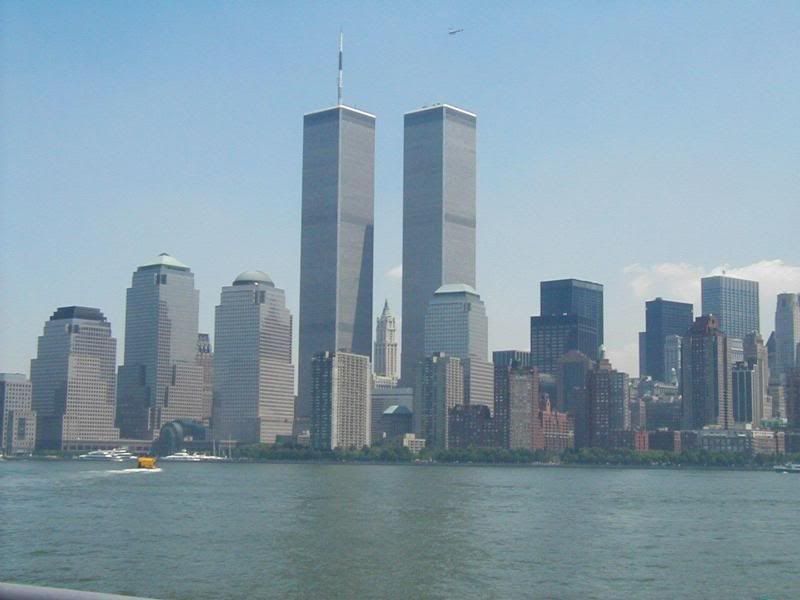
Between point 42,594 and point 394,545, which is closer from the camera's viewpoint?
point 42,594

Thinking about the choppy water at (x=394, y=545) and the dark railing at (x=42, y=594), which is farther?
the choppy water at (x=394, y=545)

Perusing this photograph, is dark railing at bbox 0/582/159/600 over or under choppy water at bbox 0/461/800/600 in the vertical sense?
over

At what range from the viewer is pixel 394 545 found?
248ft

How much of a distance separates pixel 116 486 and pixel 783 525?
7880 cm

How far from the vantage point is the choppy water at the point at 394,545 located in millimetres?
59406

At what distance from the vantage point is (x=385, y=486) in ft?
524

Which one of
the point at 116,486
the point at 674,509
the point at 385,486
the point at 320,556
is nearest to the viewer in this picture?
the point at 320,556

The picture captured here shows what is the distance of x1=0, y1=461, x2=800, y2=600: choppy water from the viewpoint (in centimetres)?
5941

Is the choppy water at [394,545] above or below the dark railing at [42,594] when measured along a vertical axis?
below

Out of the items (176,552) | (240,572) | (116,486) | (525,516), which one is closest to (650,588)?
(240,572)

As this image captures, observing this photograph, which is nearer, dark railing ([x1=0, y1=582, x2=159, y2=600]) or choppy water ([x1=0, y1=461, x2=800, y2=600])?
dark railing ([x1=0, y1=582, x2=159, y2=600])

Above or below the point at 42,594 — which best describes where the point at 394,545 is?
below

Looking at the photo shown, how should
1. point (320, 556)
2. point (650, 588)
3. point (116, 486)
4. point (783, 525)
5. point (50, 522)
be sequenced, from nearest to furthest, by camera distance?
point (650, 588) < point (320, 556) < point (50, 522) < point (783, 525) < point (116, 486)

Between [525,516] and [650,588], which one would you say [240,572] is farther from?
[525,516]
